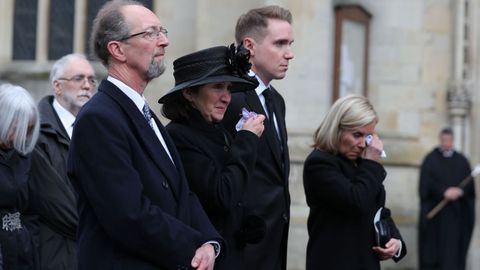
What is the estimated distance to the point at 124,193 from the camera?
13.6ft

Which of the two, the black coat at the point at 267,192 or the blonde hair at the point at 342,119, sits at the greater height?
the blonde hair at the point at 342,119

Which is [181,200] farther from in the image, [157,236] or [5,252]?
[5,252]

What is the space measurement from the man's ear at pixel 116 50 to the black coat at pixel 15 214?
151cm

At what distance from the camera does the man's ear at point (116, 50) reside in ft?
14.6

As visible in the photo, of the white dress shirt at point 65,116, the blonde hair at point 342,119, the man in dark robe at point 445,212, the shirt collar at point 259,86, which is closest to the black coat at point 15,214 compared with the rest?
the white dress shirt at point 65,116

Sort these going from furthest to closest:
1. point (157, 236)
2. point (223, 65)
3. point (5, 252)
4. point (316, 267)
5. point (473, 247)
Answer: point (473, 247)
point (316, 267)
point (5, 252)
point (223, 65)
point (157, 236)

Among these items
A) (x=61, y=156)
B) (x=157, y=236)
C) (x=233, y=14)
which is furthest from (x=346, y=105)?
(x=233, y=14)

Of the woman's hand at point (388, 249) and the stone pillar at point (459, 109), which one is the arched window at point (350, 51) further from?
the woman's hand at point (388, 249)

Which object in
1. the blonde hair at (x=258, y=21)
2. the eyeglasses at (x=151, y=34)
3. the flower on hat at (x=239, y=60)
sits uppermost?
the blonde hair at (x=258, y=21)

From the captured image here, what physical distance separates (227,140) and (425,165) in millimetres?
7928

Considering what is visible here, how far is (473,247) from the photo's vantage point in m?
13.5

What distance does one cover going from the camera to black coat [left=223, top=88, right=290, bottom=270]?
5.45 meters

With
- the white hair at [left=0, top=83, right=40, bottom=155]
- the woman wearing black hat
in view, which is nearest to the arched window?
the white hair at [left=0, top=83, right=40, bottom=155]

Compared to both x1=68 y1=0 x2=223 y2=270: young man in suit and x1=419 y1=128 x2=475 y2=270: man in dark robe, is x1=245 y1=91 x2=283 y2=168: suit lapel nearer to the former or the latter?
x1=68 y1=0 x2=223 y2=270: young man in suit
